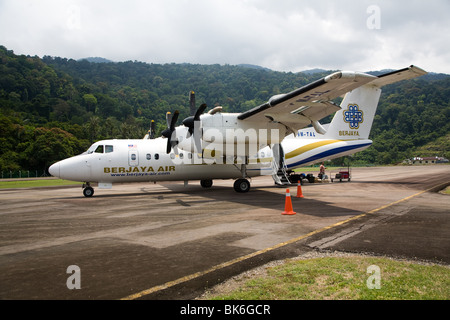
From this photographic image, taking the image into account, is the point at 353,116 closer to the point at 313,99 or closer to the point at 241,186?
the point at 313,99

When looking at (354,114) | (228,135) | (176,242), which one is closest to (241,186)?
(228,135)

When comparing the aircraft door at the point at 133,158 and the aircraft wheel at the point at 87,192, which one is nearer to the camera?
the aircraft wheel at the point at 87,192

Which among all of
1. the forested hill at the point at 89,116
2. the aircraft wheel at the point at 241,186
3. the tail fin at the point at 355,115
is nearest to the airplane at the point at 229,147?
the aircraft wheel at the point at 241,186

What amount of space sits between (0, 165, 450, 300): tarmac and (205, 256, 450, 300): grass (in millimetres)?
539

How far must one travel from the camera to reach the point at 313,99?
12891 millimetres

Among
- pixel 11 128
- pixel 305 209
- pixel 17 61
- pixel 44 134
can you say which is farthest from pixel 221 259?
pixel 17 61

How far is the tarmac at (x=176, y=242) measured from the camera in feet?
14.3

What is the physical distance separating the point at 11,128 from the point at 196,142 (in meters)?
59.2

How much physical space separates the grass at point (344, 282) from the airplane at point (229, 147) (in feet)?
25.1

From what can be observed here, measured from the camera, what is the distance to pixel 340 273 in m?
4.58

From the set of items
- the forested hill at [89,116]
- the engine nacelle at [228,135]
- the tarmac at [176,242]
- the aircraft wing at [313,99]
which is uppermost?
the forested hill at [89,116]

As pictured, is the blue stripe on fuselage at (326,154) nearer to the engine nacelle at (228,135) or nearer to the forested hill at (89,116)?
the engine nacelle at (228,135)

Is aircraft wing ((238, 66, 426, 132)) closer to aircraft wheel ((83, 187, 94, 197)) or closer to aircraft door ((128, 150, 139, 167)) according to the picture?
aircraft door ((128, 150, 139, 167))
